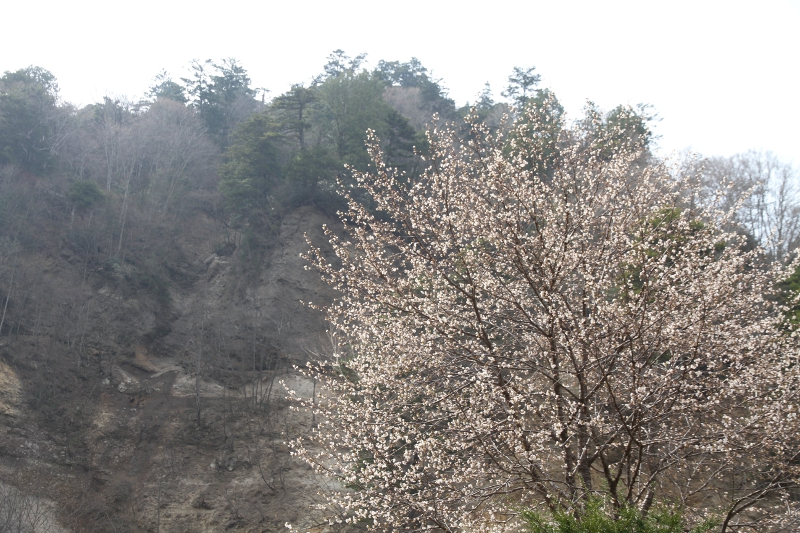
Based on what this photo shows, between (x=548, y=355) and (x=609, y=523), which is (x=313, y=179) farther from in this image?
(x=609, y=523)

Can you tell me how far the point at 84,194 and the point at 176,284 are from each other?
6627 mm

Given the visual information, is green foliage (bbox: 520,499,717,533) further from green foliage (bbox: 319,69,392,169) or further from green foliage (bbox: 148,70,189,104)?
green foliage (bbox: 148,70,189,104)

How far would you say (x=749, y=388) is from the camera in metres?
6.32

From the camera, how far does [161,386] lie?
24047mm

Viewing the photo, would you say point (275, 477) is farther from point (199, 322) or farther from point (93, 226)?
point (93, 226)

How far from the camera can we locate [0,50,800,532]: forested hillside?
19312mm

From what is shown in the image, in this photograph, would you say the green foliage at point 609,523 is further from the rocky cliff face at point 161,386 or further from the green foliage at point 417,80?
the green foliage at point 417,80

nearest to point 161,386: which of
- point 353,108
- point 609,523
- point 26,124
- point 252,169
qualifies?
point 252,169

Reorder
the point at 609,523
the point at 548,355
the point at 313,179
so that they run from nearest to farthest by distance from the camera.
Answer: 1. the point at 609,523
2. the point at 548,355
3. the point at 313,179

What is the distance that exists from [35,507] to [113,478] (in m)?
2.71

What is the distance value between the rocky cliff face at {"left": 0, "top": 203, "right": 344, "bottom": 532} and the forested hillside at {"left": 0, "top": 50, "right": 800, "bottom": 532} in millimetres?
75

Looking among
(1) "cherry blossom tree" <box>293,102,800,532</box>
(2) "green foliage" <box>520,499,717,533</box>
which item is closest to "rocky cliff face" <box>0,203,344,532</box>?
(1) "cherry blossom tree" <box>293,102,800,532</box>

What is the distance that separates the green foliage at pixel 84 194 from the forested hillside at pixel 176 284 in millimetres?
110

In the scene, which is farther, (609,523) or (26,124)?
(26,124)
